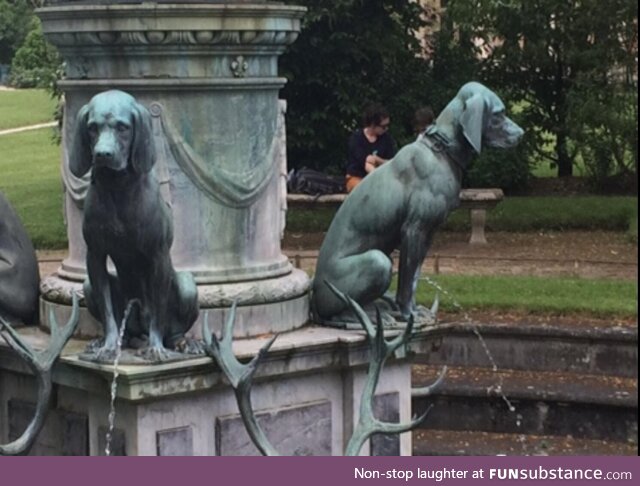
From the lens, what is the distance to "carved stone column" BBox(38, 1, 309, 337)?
22.3 feet

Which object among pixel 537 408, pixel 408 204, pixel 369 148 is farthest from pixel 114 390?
pixel 369 148

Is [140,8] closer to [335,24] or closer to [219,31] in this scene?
[219,31]

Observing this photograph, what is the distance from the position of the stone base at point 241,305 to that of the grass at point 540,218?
32.3 ft

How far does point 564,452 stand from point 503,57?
40.2ft

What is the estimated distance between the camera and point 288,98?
58.8ft

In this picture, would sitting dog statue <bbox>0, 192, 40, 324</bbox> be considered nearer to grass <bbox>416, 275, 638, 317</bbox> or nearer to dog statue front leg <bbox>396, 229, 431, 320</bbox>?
dog statue front leg <bbox>396, 229, 431, 320</bbox>

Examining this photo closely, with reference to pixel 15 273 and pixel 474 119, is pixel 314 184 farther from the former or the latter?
pixel 474 119

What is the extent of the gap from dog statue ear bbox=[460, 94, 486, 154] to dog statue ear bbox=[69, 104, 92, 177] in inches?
72.9

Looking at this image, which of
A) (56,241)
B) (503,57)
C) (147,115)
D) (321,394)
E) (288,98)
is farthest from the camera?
(503,57)

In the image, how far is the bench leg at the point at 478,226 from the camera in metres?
16.3

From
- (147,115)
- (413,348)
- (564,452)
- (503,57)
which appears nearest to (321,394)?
(413,348)

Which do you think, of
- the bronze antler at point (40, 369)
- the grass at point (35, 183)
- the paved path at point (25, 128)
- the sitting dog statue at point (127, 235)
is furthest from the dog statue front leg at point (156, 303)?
the paved path at point (25, 128)

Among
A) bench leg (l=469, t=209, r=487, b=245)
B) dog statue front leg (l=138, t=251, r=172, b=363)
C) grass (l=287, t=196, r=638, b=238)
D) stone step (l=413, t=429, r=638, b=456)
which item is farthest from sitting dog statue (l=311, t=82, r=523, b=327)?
grass (l=287, t=196, r=638, b=238)

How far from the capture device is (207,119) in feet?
22.7
